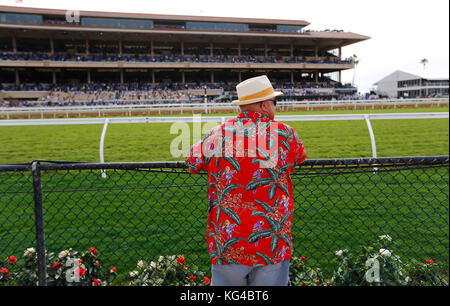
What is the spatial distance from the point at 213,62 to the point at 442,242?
131 ft

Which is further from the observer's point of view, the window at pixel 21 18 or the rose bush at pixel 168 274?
the window at pixel 21 18

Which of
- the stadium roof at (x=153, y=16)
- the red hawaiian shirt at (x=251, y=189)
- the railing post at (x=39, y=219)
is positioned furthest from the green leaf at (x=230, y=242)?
the stadium roof at (x=153, y=16)

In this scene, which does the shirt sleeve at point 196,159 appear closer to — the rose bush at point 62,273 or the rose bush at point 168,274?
the rose bush at point 168,274

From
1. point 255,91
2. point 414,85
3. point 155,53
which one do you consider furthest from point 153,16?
point 414,85

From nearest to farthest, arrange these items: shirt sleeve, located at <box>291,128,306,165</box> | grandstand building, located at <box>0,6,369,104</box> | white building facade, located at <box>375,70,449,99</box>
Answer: shirt sleeve, located at <box>291,128,306,165</box>, grandstand building, located at <box>0,6,369,104</box>, white building facade, located at <box>375,70,449,99</box>

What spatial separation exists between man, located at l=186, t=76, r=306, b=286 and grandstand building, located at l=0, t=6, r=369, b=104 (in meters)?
34.9

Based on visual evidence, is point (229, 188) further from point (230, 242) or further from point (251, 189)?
point (230, 242)

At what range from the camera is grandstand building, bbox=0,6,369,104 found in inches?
1506

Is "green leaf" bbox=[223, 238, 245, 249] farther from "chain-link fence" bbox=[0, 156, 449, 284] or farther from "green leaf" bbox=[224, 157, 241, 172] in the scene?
"chain-link fence" bbox=[0, 156, 449, 284]

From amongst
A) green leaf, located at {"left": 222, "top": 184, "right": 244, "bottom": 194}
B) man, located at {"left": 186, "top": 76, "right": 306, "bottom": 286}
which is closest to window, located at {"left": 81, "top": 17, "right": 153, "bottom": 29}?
man, located at {"left": 186, "top": 76, "right": 306, "bottom": 286}

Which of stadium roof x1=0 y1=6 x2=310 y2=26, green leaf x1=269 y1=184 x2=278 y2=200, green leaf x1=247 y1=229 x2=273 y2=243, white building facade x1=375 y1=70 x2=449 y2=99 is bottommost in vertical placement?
green leaf x1=247 y1=229 x2=273 y2=243

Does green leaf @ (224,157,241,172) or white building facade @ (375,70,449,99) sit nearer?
green leaf @ (224,157,241,172)

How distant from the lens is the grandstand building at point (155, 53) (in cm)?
3825

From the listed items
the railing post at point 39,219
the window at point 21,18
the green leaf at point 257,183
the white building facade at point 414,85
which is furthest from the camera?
the white building facade at point 414,85
